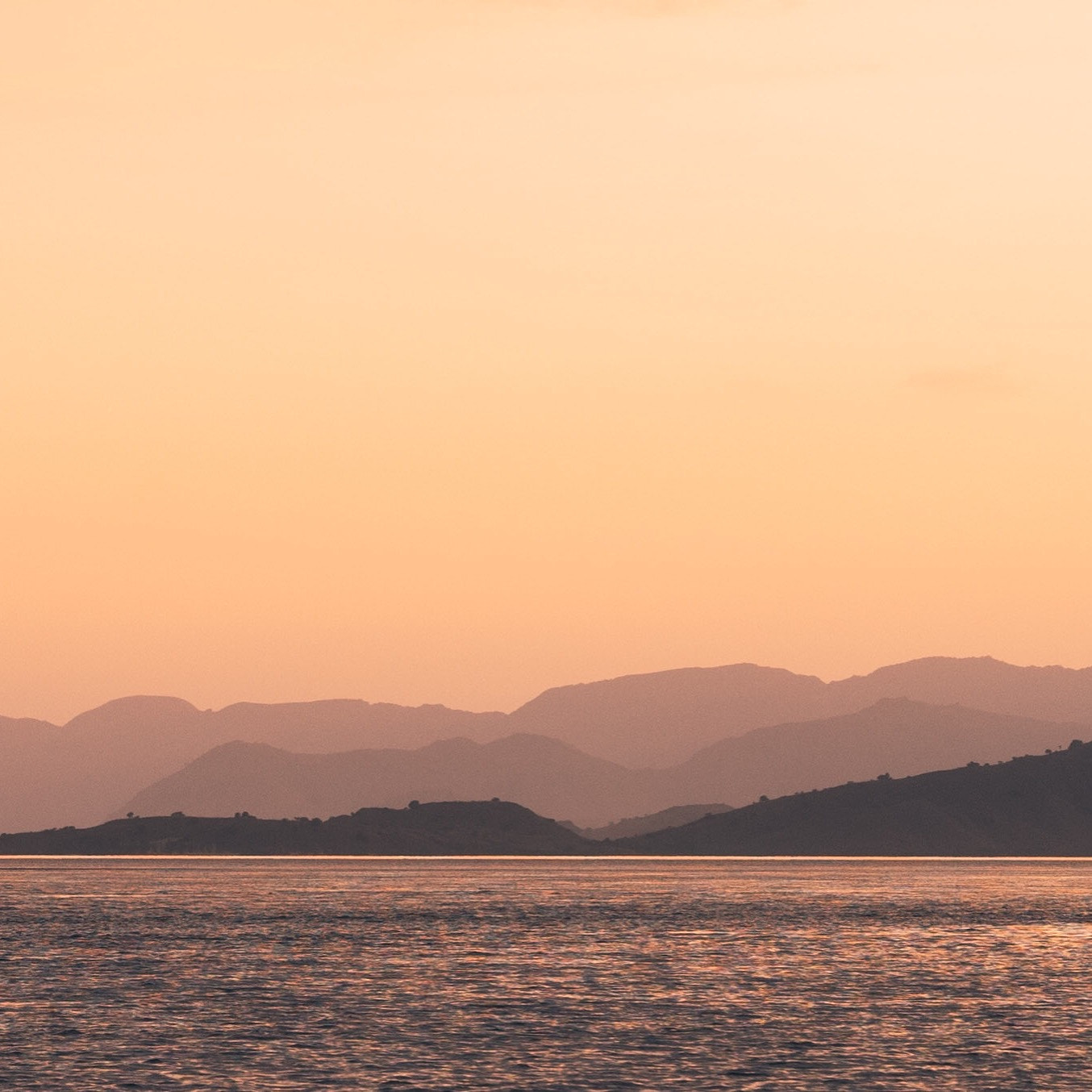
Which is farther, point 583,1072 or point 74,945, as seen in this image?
point 74,945

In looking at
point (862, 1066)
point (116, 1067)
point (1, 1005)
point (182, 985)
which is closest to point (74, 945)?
point (182, 985)

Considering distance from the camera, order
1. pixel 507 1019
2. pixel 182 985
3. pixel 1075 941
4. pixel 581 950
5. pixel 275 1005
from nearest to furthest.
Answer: pixel 507 1019
pixel 275 1005
pixel 182 985
pixel 581 950
pixel 1075 941

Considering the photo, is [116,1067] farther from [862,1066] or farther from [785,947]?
[785,947]

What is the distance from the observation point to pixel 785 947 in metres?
156

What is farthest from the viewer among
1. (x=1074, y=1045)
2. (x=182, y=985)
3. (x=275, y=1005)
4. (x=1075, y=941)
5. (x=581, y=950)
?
(x=1075, y=941)

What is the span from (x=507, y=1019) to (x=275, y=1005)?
51.1 feet

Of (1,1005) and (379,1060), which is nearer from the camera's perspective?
(379,1060)

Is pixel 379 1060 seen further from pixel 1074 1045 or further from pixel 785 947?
pixel 785 947

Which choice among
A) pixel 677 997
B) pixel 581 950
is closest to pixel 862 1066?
pixel 677 997

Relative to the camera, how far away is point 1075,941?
166m

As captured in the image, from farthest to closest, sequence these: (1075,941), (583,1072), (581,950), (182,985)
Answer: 1. (1075,941)
2. (581,950)
3. (182,985)
4. (583,1072)

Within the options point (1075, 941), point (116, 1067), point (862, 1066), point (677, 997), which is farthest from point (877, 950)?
point (116, 1067)

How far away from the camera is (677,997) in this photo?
11219 centimetres

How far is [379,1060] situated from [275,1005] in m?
26.1
